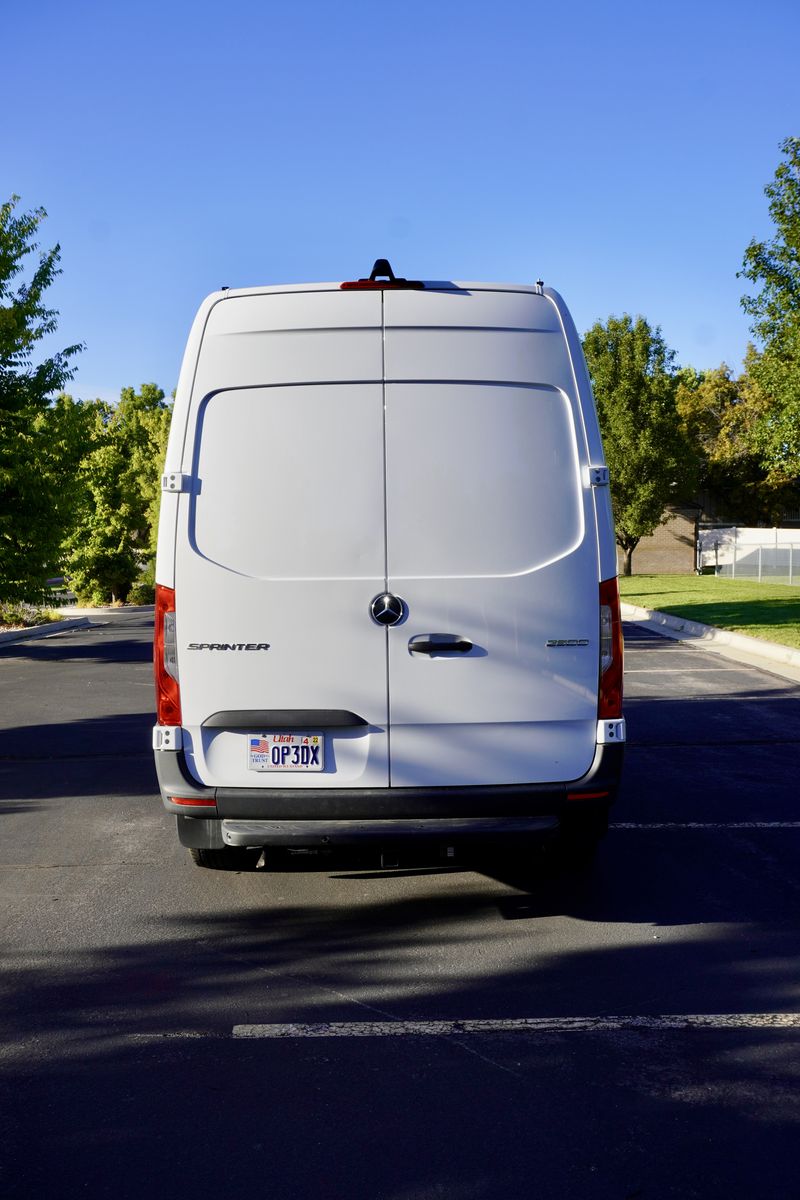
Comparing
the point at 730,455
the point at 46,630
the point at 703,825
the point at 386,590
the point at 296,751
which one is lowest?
the point at 46,630

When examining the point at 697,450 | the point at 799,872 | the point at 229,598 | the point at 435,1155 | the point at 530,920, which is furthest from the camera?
the point at 697,450

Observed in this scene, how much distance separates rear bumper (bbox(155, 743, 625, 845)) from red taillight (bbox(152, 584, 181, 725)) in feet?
0.57

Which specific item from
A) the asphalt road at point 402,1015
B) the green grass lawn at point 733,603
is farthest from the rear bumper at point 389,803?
the green grass lawn at point 733,603

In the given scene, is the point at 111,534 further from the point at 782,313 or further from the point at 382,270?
the point at 382,270

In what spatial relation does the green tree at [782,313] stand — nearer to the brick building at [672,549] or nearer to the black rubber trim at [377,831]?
the black rubber trim at [377,831]

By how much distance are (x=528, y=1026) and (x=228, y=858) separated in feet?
6.43

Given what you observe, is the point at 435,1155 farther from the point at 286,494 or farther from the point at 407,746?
the point at 286,494

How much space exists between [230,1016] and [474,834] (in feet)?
4.04

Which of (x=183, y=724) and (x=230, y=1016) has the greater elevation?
(x=183, y=724)

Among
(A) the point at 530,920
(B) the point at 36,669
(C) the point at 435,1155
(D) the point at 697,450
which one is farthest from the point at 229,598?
(D) the point at 697,450

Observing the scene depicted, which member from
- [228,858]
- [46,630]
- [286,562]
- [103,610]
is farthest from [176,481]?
[103,610]

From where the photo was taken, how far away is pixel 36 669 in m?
18.0

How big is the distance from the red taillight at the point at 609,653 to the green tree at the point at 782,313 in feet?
46.7

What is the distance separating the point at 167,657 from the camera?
498 centimetres
